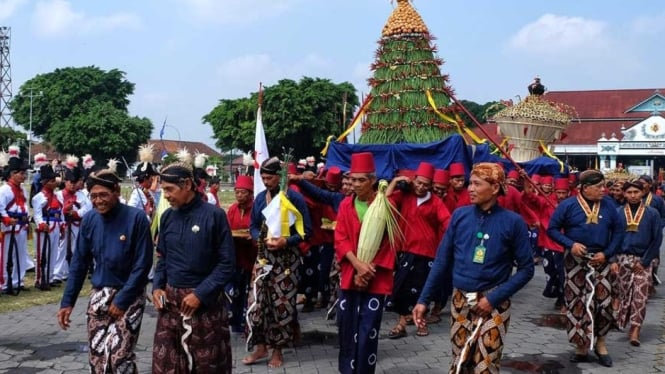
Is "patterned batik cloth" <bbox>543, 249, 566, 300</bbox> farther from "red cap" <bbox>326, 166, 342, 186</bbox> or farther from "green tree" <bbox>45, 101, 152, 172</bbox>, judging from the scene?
"green tree" <bbox>45, 101, 152, 172</bbox>

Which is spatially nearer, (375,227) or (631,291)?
(375,227)

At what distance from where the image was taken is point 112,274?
4406 mm

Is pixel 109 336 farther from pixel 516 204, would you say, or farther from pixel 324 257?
pixel 516 204

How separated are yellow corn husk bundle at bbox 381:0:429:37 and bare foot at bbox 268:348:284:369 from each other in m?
6.51

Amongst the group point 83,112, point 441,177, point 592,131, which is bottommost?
point 441,177

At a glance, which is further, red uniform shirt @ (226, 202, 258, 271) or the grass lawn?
the grass lawn

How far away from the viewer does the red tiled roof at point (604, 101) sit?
4328 centimetres

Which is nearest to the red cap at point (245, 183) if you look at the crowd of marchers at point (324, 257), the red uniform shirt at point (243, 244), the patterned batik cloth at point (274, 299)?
the crowd of marchers at point (324, 257)

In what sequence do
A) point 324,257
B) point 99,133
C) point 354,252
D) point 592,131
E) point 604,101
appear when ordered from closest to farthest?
point 354,252
point 324,257
point 592,131
point 99,133
point 604,101

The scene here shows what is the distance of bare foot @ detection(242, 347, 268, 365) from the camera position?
239 inches

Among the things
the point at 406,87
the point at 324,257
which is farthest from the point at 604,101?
the point at 324,257

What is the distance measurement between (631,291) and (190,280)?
5358mm

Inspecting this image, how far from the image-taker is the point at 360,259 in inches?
194

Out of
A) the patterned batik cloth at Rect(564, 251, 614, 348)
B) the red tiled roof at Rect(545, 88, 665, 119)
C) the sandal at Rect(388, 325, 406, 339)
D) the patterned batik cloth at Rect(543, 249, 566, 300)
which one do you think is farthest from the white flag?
the red tiled roof at Rect(545, 88, 665, 119)
